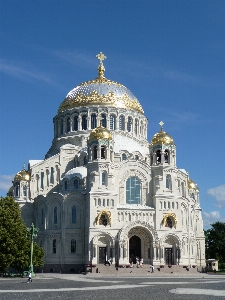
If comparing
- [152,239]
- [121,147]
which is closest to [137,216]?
[152,239]

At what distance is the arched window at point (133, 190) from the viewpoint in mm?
47688

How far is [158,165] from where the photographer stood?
48312mm

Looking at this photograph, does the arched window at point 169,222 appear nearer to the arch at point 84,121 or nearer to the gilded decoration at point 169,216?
the gilded decoration at point 169,216

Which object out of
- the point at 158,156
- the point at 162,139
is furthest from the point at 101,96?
the point at 158,156

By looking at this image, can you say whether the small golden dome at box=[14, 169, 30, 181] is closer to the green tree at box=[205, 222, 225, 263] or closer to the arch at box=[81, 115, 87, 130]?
the arch at box=[81, 115, 87, 130]

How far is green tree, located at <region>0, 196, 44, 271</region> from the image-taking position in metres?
34.4

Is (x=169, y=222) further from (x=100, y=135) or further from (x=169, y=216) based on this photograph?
(x=100, y=135)

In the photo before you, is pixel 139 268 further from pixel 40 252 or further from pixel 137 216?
pixel 40 252

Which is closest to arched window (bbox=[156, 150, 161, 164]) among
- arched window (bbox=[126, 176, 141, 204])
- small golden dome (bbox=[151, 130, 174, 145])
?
small golden dome (bbox=[151, 130, 174, 145])

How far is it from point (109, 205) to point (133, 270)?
6608mm

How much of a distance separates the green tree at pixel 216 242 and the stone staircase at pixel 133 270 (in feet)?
81.1

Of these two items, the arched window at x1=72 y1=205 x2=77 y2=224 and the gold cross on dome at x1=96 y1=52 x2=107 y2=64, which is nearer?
the arched window at x1=72 y1=205 x2=77 y2=224

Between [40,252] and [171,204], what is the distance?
570 inches

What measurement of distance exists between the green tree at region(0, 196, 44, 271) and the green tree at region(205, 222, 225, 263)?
124ft
